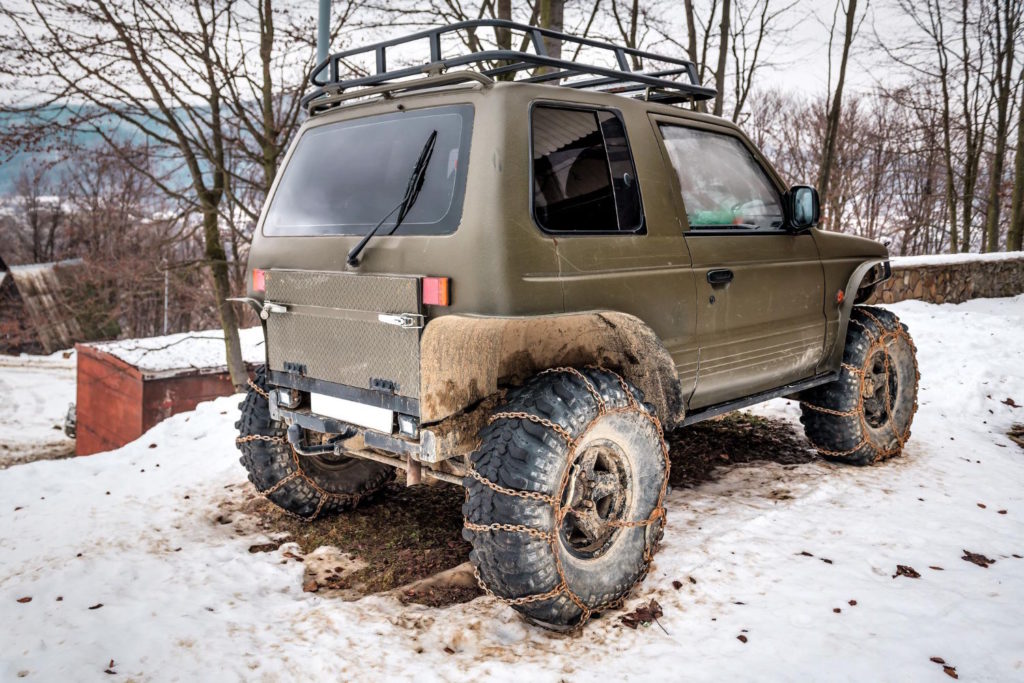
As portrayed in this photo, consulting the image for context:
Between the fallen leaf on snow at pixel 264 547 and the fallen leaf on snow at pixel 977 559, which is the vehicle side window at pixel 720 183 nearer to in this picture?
the fallen leaf on snow at pixel 977 559

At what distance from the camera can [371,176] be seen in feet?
11.3

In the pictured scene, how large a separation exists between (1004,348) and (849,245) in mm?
4524

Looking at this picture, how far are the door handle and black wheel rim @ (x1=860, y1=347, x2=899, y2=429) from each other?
193 cm

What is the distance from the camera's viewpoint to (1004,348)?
8.20 metres

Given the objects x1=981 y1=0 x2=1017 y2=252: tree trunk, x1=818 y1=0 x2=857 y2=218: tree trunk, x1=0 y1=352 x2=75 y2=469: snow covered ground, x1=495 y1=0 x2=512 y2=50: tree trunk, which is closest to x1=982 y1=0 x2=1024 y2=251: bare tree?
x1=981 y1=0 x2=1017 y2=252: tree trunk

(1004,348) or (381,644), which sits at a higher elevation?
(1004,348)

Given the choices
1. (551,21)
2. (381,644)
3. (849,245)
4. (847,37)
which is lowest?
(381,644)

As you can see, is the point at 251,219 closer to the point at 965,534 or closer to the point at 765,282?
the point at 765,282

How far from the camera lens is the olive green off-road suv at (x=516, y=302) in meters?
3.01

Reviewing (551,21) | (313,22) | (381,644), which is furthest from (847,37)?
(381,644)

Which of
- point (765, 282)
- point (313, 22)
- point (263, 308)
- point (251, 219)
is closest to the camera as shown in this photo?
point (263, 308)

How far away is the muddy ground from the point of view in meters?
3.77

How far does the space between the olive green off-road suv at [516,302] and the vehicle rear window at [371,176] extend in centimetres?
1

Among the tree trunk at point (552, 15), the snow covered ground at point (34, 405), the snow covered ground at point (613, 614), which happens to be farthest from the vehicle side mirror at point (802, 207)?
the snow covered ground at point (34, 405)
